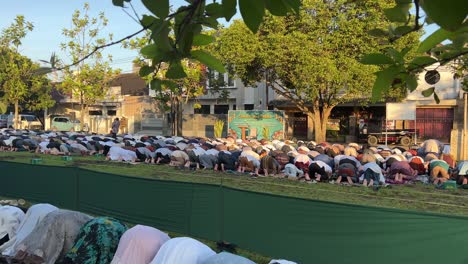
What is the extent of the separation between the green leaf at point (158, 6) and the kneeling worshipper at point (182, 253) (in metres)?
3.56

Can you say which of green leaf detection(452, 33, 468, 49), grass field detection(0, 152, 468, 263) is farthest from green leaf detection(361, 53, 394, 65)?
grass field detection(0, 152, 468, 263)

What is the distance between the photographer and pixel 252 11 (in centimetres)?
130

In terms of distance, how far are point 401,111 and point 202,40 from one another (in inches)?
898

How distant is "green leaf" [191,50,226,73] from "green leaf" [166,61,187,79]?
0.09 metres

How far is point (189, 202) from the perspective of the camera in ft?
22.2

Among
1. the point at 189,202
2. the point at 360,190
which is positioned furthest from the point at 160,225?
the point at 360,190

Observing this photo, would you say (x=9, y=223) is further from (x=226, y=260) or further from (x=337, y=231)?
(x=337, y=231)

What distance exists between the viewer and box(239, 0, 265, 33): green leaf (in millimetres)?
1293

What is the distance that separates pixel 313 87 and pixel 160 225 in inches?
684

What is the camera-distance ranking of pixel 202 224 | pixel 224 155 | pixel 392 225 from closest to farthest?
1. pixel 392 225
2. pixel 202 224
3. pixel 224 155

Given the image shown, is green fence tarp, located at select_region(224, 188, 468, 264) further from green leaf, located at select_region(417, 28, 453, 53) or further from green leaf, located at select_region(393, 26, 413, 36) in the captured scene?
green leaf, located at select_region(417, 28, 453, 53)

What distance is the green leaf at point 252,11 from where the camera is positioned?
129 centimetres

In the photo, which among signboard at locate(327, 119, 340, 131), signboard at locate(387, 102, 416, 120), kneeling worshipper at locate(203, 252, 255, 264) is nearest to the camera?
kneeling worshipper at locate(203, 252, 255, 264)

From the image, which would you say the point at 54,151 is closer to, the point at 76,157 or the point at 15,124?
the point at 76,157
